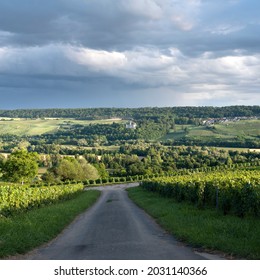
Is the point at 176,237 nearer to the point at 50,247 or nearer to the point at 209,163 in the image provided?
the point at 50,247

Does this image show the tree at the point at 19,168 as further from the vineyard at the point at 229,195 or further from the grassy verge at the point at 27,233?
the grassy verge at the point at 27,233

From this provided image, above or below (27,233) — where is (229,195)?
above

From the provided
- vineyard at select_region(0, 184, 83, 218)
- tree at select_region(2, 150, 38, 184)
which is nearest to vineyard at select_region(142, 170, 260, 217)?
vineyard at select_region(0, 184, 83, 218)

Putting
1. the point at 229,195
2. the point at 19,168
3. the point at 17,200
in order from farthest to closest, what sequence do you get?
the point at 19,168, the point at 17,200, the point at 229,195

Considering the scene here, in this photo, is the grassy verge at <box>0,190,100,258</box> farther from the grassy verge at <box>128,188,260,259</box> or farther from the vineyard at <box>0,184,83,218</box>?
the grassy verge at <box>128,188,260,259</box>

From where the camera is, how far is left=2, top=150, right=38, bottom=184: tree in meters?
97.1

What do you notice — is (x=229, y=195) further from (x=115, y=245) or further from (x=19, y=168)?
(x=19, y=168)

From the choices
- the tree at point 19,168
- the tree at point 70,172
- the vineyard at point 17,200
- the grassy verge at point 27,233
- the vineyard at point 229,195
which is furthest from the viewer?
the tree at point 70,172

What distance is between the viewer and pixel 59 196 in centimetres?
5288

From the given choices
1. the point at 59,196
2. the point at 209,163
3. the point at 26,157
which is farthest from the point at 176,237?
the point at 209,163

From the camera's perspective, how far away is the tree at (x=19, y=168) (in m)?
97.1

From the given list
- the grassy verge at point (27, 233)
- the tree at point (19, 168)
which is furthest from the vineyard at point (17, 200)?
the tree at point (19, 168)

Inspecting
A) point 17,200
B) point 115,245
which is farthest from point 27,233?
point 17,200

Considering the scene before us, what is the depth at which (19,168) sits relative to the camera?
97.1m
